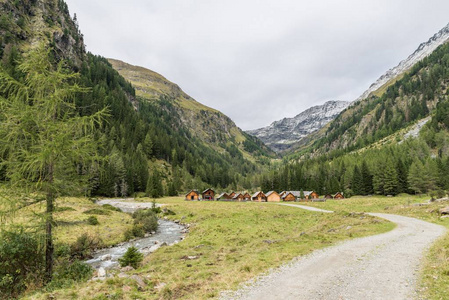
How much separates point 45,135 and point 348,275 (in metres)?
18.9

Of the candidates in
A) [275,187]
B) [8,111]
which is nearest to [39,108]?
[8,111]

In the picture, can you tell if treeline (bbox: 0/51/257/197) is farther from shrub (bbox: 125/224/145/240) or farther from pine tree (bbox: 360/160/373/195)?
pine tree (bbox: 360/160/373/195)

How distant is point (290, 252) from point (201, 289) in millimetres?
8779

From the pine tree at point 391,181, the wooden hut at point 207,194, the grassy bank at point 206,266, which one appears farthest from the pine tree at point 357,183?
the grassy bank at point 206,266

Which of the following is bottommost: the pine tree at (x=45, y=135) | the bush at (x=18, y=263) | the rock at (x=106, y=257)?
the rock at (x=106, y=257)

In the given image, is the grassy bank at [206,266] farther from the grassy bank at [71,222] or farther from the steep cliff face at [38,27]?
the steep cliff face at [38,27]

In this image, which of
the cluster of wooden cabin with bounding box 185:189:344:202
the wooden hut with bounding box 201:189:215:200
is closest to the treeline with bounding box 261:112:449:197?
the cluster of wooden cabin with bounding box 185:189:344:202

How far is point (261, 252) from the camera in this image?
18.7 m

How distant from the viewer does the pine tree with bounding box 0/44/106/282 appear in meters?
11.9

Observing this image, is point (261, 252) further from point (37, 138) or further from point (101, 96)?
point (101, 96)

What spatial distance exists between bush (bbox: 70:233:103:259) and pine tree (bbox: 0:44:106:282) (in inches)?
451

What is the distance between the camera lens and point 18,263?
12.9 m

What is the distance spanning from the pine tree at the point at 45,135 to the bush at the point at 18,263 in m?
0.78

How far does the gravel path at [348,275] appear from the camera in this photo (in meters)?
9.98
